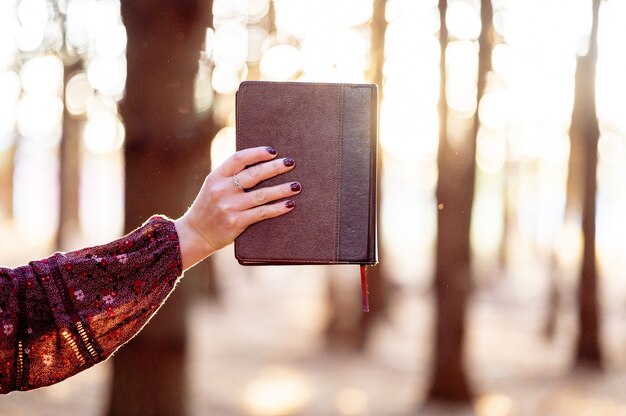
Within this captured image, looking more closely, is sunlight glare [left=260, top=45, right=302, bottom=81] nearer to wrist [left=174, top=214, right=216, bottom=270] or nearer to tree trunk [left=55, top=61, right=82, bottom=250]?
tree trunk [left=55, top=61, right=82, bottom=250]

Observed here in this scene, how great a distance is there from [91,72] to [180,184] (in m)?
2.63

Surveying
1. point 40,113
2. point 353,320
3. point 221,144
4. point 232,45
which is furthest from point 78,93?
point 353,320

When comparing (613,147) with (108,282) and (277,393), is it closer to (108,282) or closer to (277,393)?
(277,393)

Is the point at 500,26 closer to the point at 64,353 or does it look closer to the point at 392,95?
the point at 392,95

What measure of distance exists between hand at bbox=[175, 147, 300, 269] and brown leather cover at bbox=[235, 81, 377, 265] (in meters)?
0.05

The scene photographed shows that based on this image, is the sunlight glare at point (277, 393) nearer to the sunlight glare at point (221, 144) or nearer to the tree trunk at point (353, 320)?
the tree trunk at point (353, 320)

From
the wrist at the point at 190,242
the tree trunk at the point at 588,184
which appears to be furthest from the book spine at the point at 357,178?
the tree trunk at the point at 588,184

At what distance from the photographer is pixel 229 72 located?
6984mm

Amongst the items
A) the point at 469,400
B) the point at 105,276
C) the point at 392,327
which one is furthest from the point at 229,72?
the point at 392,327

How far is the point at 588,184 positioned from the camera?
944 centimetres

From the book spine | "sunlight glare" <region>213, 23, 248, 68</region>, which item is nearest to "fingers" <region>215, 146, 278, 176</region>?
the book spine

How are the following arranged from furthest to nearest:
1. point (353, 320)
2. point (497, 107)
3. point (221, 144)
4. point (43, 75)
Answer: point (353, 320) < point (43, 75) < point (497, 107) < point (221, 144)

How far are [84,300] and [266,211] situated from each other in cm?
49

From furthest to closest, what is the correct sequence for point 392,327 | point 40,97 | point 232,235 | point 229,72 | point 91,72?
point 392,327 → point 40,97 → point 229,72 → point 91,72 → point 232,235
